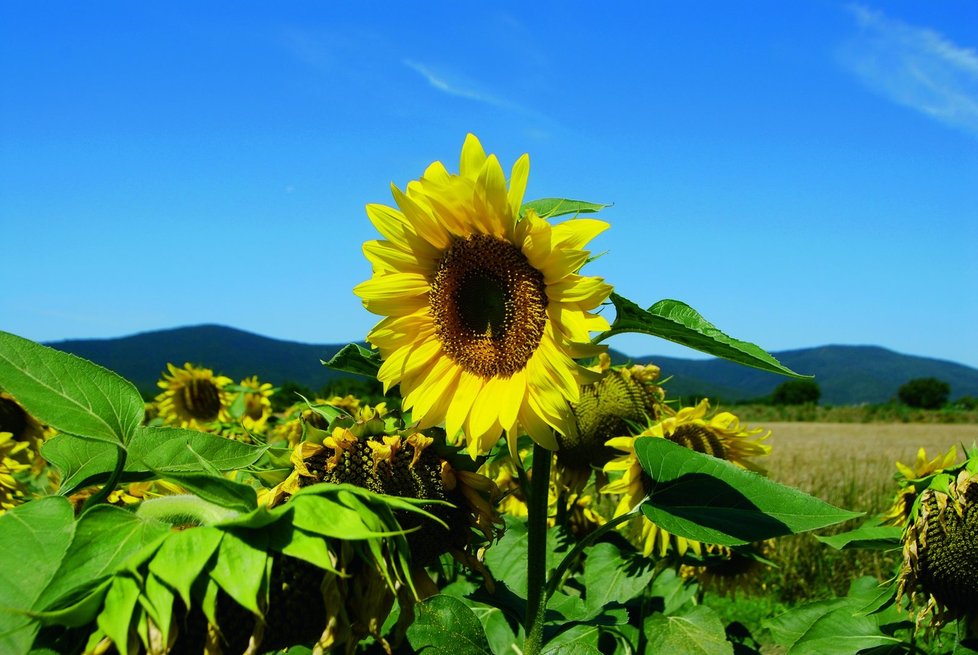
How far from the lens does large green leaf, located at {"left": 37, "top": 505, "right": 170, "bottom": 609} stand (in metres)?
0.73

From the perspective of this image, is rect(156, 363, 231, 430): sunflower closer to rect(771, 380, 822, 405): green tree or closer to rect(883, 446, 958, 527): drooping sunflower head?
rect(883, 446, 958, 527): drooping sunflower head

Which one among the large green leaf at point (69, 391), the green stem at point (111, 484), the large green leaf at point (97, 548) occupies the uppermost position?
the large green leaf at point (69, 391)

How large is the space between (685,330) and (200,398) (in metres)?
3.88

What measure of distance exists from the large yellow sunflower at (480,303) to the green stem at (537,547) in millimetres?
82

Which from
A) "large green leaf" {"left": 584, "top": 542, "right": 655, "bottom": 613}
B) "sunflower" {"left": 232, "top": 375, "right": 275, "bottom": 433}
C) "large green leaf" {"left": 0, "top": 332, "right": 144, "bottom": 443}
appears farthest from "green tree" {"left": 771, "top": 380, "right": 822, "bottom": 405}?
"large green leaf" {"left": 0, "top": 332, "right": 144, "bottom": 443}

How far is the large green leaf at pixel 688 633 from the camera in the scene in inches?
75.1

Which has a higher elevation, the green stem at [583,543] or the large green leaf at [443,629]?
the green stem at [583,543]

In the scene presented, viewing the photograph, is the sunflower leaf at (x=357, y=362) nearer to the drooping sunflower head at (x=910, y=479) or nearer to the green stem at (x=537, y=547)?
the green stem at (x=537, y=547)

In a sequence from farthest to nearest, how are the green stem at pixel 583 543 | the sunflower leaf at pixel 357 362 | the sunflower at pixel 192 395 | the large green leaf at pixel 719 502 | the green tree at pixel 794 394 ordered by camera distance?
the green tree at pixel 794 394
the sunflower at pixel 192 395
the sunflower leaf at pixel 357 362
the green stem at pixel 583 543
the large green leaf at pixel 719 502

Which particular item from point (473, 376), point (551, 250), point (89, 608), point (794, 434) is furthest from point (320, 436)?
point (794, 434)

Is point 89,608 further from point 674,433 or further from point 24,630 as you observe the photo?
point 674,433

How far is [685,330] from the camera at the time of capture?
117 cm

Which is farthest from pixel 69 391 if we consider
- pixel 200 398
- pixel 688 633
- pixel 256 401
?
pixel 200 398

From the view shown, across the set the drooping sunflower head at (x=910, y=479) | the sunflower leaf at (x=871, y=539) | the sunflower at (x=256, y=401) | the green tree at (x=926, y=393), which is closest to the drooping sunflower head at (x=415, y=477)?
the sunflower leaf at (x=871, y=539)
